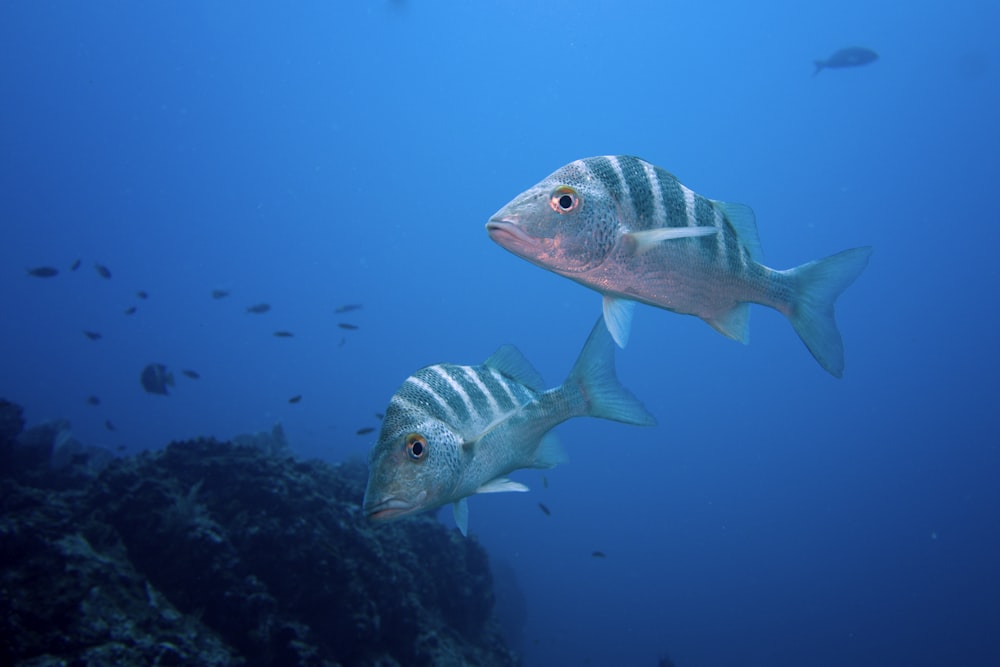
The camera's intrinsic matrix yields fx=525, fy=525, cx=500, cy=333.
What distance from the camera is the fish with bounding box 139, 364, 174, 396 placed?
43.5 ft

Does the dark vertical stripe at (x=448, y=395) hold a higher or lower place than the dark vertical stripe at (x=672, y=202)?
lower

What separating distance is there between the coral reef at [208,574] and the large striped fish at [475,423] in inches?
118

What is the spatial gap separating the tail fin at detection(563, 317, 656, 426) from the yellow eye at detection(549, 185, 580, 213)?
47.0 inches

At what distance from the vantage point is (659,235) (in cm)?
226

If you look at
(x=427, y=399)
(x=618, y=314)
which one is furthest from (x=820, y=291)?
(x=427, y=399)

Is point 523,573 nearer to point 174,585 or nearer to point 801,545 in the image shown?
point 801,545

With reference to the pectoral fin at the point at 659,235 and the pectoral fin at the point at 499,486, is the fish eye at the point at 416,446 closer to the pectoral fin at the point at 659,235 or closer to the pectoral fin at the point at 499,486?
the pectoral fin at the point at 499,486

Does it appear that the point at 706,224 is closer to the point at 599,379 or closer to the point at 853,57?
the point at 599,379

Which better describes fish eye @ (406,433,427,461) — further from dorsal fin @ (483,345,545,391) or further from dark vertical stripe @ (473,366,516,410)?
dorsal fin @ (483,345,545,391)

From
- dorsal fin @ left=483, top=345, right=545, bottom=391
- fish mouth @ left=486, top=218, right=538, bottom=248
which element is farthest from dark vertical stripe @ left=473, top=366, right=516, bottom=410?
fish mouth @ left=486, top=218, right=538, bottom=248

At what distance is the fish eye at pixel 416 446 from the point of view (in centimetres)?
289

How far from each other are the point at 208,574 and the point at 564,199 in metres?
5.45

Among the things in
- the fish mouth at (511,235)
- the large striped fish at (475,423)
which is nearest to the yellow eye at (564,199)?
the fish mouth at (511,235)

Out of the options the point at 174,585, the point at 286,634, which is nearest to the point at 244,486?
the point at 174,585
